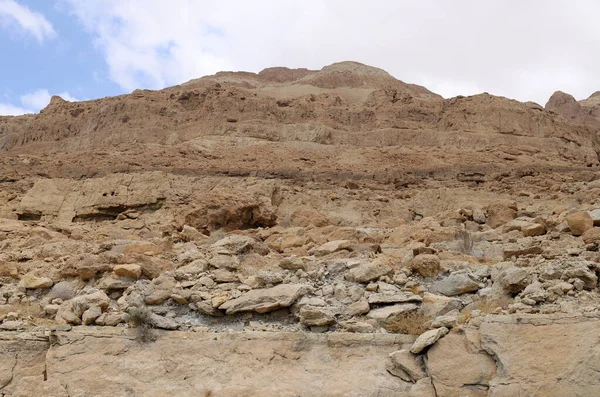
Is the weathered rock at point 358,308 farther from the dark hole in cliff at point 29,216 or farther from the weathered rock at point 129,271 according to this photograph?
the dark hole in cliff at point 29,216

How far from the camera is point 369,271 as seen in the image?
6672mm

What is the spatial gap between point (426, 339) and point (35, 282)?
483 cm

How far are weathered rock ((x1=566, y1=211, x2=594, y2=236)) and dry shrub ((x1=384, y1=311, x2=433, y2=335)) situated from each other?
12.8ft

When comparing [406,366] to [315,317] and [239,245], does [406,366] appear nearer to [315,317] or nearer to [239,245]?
[315,317]

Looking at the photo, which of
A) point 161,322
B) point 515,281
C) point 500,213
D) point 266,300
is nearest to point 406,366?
point 515,281

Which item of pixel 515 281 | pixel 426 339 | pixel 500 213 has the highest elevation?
pixel 500 213

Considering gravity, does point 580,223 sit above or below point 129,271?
above

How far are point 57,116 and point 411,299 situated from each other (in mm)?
31980

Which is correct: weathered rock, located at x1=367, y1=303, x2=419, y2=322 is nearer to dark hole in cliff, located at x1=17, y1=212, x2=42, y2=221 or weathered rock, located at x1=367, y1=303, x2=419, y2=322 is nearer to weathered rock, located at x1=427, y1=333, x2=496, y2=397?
weathered rock, located at x1=427, y1=333, x2=496, y2=397

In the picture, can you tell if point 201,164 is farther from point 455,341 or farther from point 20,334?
point 455,341

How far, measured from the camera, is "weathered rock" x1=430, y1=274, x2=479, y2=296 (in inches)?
252

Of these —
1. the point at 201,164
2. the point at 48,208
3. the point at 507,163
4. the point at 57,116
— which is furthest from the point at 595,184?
the point at 57,116

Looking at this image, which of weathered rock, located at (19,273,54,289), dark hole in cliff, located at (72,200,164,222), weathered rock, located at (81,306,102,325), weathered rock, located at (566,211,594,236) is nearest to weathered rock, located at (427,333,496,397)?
weathered rock, located at (81,306,102,325)

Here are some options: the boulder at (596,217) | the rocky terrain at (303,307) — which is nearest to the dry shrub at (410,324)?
the rocky terrain at (303,307)
